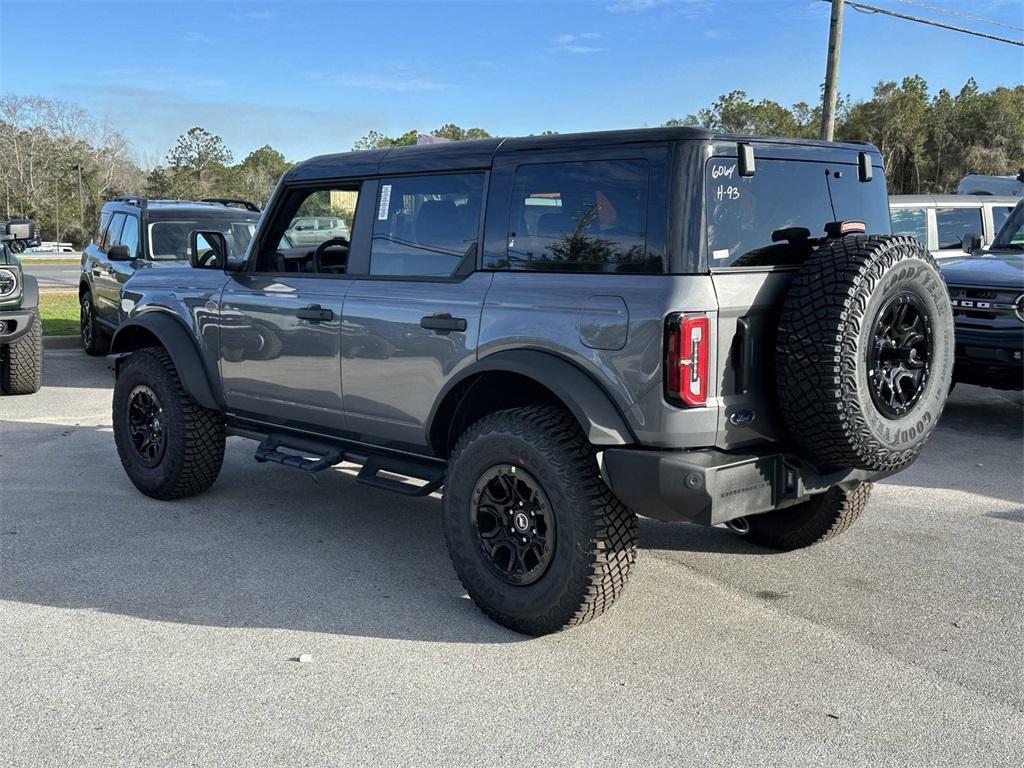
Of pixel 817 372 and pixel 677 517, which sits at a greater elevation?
pixel 817 372

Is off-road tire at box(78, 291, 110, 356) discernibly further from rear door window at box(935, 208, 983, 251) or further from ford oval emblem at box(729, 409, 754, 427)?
rear door window at box(935, 208, 983, 251)

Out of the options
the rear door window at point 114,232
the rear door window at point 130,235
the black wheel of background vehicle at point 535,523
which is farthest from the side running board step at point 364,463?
the rear door window at point 114,232

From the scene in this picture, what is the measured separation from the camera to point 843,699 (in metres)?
3.52

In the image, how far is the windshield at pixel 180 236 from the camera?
10.5 metres

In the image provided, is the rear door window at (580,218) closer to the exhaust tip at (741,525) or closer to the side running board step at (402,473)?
the side running board step at (402,473)

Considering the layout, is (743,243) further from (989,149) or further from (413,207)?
(989,149)

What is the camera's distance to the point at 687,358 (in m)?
3.59

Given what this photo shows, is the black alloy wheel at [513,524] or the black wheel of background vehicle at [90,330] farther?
the black wheel of background vehicle at [90,330]

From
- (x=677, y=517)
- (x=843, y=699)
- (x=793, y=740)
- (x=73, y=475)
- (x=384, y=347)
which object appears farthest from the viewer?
(x=73, y=475)

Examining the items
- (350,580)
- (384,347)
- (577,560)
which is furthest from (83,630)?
(577,560)

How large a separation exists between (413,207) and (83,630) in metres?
2.37

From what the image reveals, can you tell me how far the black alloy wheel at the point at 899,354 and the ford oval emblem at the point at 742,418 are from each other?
18.6 inches

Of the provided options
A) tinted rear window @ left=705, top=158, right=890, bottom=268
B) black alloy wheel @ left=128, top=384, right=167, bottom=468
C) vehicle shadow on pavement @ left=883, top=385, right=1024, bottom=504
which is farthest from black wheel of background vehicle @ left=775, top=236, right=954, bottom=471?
black alloy wheel @ left=128, top=384, right=167, bottom=468

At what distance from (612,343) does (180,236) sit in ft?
26.5
